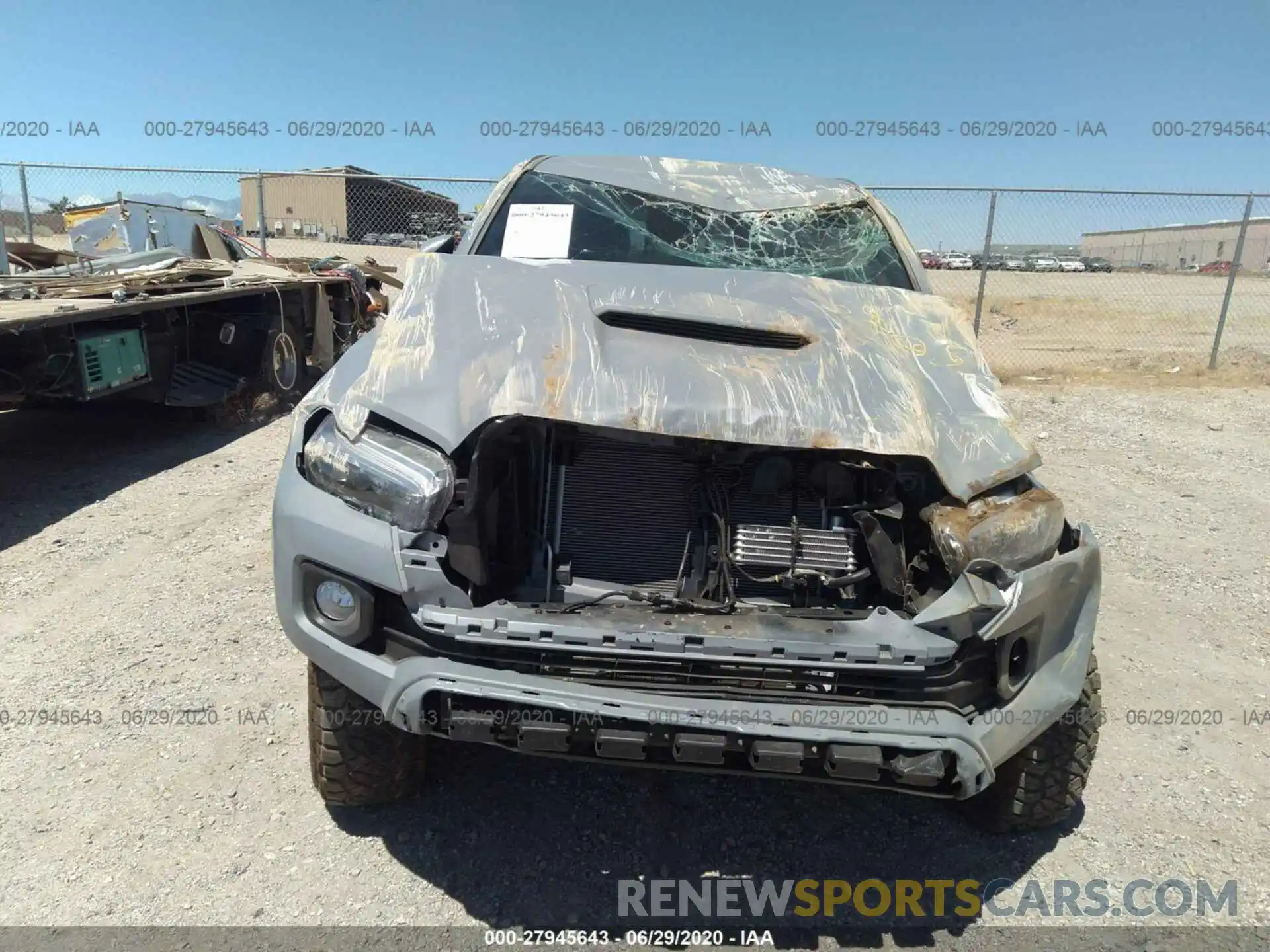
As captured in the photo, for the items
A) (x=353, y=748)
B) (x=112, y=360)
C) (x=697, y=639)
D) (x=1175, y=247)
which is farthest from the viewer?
(x=1175, y=247)

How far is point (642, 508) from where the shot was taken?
8.00ft

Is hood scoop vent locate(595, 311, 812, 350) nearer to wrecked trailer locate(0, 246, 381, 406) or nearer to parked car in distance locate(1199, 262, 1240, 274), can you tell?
wrecked trailer locate(0, 246, 381, 406)

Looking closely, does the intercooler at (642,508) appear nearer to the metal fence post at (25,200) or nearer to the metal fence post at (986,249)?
the metal fence post at (986,249)

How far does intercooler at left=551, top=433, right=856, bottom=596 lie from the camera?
94.5 inches

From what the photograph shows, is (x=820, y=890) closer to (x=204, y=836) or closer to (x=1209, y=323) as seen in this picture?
(x=204, y=836)

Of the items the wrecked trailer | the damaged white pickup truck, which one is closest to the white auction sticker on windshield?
the damaged white pickup truck

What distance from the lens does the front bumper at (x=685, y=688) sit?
1827 mm

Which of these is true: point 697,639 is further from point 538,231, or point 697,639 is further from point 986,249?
point 986,249

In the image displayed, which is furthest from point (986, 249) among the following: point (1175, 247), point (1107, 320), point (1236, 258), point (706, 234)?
point (1175, 247)

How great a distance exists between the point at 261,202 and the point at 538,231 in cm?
1015

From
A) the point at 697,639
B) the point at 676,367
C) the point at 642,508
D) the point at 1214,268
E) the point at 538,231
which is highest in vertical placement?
the point at 1214,268

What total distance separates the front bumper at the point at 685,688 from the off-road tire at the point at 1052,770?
0.27m

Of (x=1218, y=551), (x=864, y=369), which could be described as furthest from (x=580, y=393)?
(x=1218, y=551)

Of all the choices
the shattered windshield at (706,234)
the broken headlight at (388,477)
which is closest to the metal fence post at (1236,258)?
the shattered windshield at (706,234)
